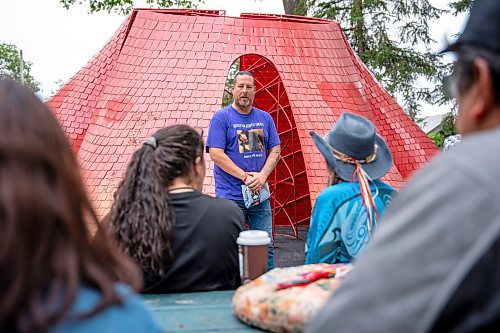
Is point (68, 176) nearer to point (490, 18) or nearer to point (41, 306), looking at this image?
point (41, 306)

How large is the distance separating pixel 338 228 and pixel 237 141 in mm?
2629

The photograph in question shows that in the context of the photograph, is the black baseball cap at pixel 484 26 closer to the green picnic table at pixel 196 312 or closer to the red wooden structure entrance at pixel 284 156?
the green picnic table at pixel 196 312

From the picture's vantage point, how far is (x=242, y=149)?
5.61 meters

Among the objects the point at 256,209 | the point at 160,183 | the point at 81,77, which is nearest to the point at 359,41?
the point at 81,77

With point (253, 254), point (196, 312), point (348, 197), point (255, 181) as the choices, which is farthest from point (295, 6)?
point (196, 312)

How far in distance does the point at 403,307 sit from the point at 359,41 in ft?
54.2

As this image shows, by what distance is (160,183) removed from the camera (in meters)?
2.89

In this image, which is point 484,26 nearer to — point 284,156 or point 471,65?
point 471,65

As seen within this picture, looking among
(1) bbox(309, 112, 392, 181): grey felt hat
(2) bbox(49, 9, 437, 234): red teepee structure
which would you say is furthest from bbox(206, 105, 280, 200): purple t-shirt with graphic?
(2) bbox(49, 9, 437, 234): red teepee structure

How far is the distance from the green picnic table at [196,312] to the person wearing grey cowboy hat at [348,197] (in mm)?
563

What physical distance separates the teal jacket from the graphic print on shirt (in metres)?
2.57

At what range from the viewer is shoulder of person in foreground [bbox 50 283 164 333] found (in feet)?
3.48

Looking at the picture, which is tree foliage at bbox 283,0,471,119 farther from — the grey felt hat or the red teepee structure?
the grey felt hat

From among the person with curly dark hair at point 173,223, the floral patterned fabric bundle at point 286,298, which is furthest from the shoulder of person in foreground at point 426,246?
the person with curly dark hair at point 173,223
